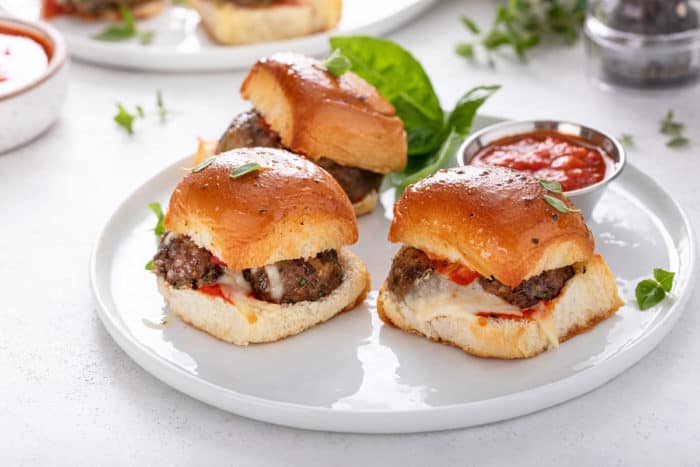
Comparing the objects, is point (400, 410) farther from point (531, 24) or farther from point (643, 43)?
point (531, 24)

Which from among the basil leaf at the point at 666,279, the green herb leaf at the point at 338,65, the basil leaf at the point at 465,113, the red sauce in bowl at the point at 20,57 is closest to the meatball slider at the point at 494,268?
the basil leaf at the point at 666,279

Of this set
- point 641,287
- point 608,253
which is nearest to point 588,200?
point 608,253

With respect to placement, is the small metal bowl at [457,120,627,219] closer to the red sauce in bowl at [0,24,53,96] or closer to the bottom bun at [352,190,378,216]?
the bottom bun at [352,190,378,216]

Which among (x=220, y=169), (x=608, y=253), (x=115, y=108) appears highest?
(x=220, y=169)


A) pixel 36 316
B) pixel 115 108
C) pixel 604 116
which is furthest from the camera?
pixel 115 108

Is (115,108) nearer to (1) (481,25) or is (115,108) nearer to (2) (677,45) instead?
(1) (481,25)

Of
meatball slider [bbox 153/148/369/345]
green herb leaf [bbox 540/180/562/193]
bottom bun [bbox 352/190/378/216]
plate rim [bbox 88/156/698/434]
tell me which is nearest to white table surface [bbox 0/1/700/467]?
plate rim [bbox 88/156/698/434]
